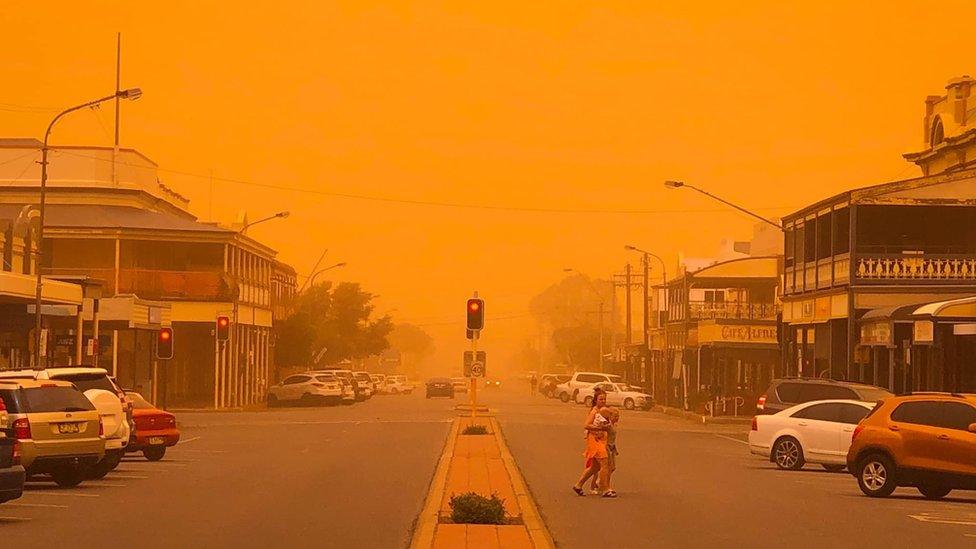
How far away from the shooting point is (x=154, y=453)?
109ft

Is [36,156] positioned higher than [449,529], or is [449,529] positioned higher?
[36,156]

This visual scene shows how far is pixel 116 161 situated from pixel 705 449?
2126 inches

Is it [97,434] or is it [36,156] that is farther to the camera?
[36,156]

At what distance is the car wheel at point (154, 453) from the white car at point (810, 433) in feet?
40.4

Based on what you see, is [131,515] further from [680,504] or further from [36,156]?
[36,156]

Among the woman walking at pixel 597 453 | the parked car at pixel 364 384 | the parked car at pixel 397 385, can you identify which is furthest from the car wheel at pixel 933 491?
the parked car at pixel 397 385

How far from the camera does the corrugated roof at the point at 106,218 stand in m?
77.3

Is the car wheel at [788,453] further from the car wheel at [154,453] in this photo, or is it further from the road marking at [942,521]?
the car wheel at [154,453]

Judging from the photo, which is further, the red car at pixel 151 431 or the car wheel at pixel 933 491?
the red car at pixel 151 431

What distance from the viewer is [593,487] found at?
25250 millimetres

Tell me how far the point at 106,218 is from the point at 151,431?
4957 centimetres

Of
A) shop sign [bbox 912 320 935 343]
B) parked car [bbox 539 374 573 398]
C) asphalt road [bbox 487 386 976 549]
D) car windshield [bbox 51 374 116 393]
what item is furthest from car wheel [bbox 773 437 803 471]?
parked car [bbox 539 374 573 398]

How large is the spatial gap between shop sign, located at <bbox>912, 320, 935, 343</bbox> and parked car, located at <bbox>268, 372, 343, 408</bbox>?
145ft

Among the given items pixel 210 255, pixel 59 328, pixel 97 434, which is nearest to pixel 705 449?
pixel 97 434
